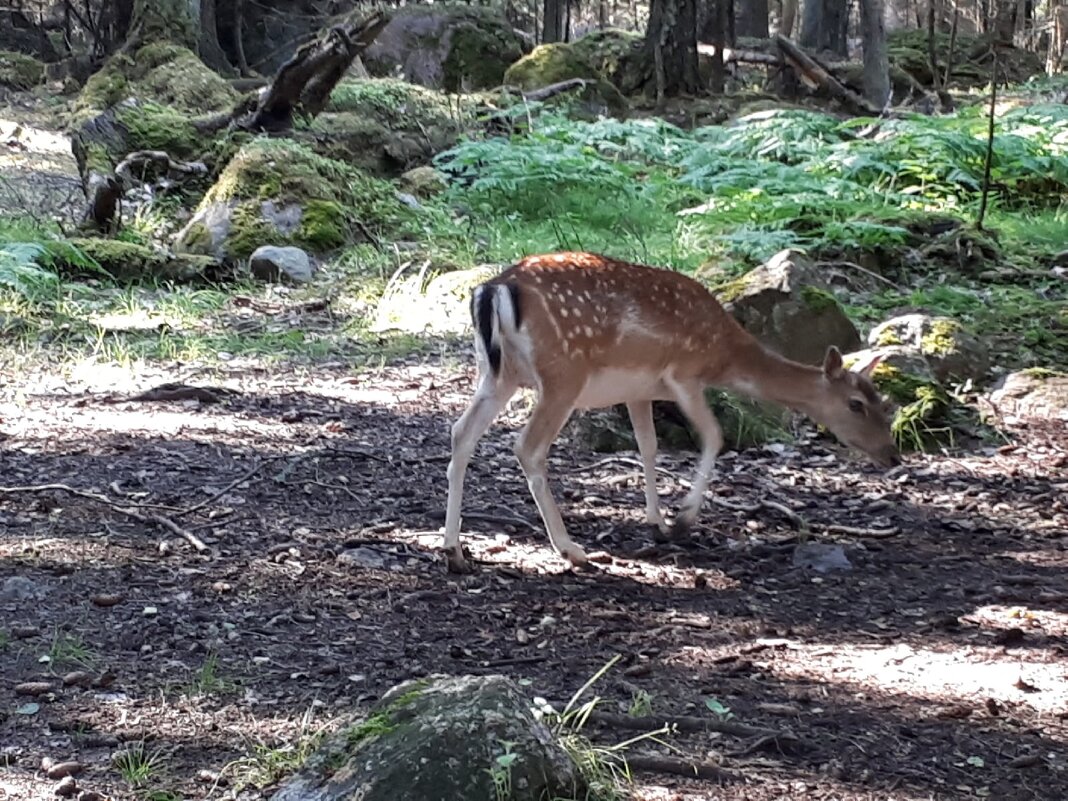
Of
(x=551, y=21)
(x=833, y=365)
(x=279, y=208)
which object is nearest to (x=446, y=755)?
(x=833, y=365)

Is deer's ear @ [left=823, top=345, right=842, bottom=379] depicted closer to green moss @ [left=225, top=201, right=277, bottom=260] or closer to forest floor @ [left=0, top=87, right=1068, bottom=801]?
forest floor @ [left=0, top=87, right=1068, bottom=801]

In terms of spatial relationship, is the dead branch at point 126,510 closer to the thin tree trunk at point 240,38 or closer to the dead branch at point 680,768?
the dead branch at point 680,768

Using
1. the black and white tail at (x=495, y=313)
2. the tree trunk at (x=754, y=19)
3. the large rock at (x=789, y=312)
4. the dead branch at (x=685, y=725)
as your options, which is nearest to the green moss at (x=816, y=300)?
the large rock at (x=789, y=312)

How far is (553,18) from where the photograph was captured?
94.8ft

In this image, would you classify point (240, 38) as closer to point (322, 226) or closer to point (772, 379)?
point (322, 226)

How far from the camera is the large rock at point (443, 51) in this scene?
2200cm

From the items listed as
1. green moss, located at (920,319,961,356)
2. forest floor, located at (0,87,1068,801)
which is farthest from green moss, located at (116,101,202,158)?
green moss, located at (920,319,961,356)

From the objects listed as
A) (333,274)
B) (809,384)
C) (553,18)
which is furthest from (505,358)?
(553,18)

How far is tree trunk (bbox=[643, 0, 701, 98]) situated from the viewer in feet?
68.1

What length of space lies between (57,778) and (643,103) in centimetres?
1816

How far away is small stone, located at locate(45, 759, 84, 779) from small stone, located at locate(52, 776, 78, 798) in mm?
47

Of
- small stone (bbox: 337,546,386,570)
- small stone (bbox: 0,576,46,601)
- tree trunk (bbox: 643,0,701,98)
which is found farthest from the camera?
tree trunk (bbox: 643,0,701,98)

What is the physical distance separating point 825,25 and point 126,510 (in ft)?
83.7

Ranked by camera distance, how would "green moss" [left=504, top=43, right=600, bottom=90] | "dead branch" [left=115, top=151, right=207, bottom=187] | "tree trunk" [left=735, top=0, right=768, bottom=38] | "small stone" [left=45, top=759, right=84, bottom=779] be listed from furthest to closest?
1. "tree trunk" [left=735, top=0, right=768, bottom=38]
2. "green moss" [left=504, top=43, right=600, bottom=90]
3. "dead branch" [left=115, top=151, right=207, bottom=187]
4. "small stone" [left=45, top=759, right=84, bottom=779]
